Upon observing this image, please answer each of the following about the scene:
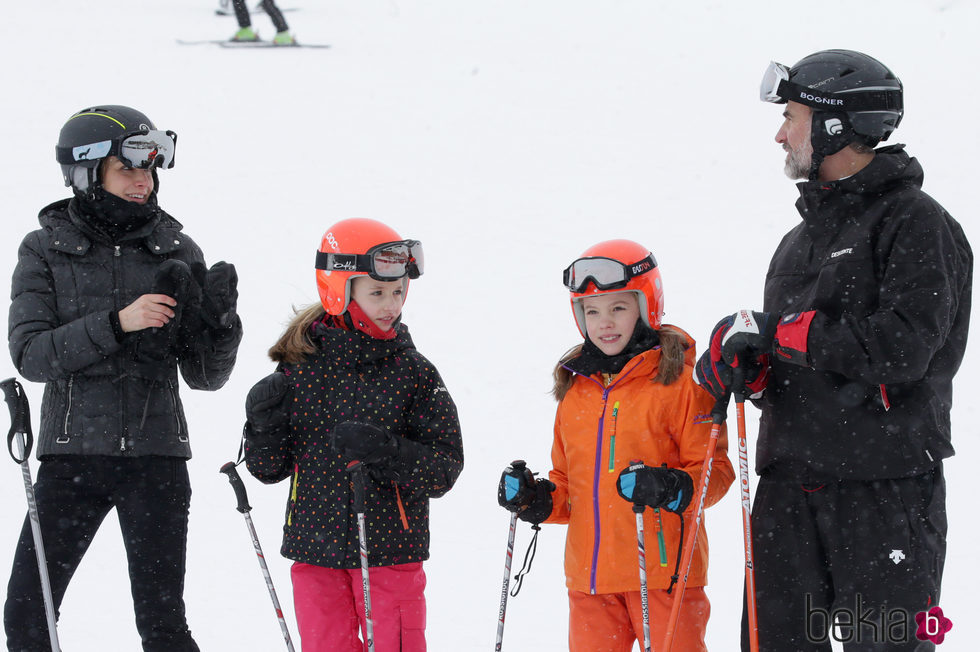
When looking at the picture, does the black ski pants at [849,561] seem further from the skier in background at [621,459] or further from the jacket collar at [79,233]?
the jacket collar at [79,233]

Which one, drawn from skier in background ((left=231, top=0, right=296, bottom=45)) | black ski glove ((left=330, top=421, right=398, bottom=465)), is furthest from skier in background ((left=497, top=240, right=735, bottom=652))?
skier in background ((left=231, top=0, right=296, bottom=45))

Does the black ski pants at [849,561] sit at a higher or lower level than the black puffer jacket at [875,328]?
lower

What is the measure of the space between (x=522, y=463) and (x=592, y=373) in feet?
1.32

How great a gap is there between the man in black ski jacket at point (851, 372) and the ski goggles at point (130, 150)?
206 cm

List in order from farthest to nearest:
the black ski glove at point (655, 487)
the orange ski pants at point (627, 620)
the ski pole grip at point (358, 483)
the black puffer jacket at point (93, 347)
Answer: the black puffer jacket at point (93, 347), the orange ski pants at point (627, 620), the ski pole grip at point (358, 483), the black ski glove at point (655, 487)

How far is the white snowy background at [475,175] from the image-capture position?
569cm

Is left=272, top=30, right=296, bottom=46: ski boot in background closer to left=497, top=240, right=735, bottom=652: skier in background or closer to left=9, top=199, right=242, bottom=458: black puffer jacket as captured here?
left=9, top=199, right=242, bottom=458: black puffer jacket

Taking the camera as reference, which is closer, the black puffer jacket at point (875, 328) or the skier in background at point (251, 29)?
the black puffer jacket at point (875, 328)

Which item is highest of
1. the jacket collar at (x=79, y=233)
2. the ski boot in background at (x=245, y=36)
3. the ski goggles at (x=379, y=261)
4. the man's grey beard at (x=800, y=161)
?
the ski boot in background at (x=245, y=36)

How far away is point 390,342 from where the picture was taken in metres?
3.56

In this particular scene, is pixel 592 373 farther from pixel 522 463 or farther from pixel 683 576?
pixel 683 576

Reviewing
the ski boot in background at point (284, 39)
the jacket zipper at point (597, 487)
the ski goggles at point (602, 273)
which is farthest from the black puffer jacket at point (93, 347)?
the ski boot in background at point (284, 39)

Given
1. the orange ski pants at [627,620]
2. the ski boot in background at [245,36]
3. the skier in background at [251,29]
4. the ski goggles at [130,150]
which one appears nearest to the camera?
the orange ski pants at [627,620]

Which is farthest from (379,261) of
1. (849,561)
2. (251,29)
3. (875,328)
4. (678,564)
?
(251,29)
